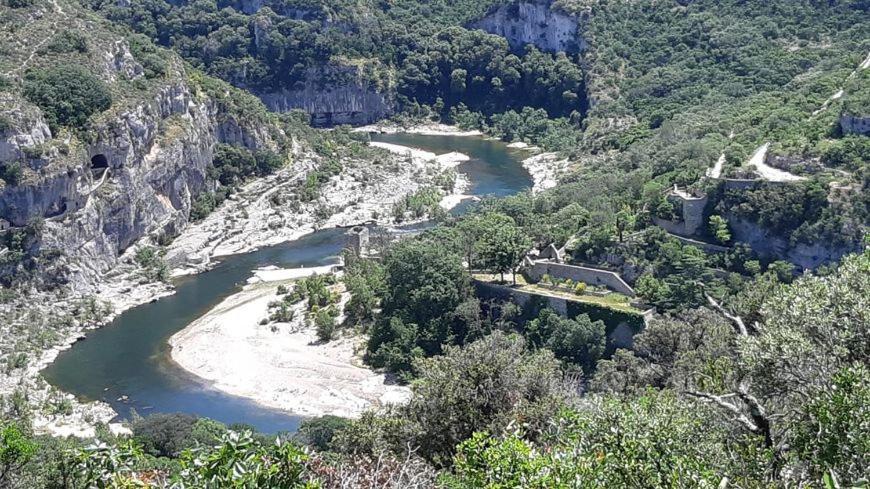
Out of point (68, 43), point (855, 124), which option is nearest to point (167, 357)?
point (68, 43)

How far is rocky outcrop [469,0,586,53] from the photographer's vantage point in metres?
121

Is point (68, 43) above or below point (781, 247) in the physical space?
above

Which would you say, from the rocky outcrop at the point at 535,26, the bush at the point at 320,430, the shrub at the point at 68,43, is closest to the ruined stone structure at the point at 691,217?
the bush at the point at 320,430

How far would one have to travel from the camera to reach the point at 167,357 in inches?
1917

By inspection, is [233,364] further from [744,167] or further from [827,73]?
[827,73]

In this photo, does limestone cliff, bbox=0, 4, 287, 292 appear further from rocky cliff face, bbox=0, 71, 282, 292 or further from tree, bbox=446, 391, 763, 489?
tree, bbox=446, 391, 763, 489

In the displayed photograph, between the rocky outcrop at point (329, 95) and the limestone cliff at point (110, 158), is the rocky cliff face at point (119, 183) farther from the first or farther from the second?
the rocky outcrop at point (329, 95)

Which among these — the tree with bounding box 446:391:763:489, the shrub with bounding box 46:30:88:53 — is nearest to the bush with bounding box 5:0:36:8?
the shrub with bounding box 46:30:88:53

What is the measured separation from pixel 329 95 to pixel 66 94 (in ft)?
196

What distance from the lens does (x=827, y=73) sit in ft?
225

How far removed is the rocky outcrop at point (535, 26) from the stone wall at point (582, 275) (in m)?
75.1

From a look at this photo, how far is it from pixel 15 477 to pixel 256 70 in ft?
339

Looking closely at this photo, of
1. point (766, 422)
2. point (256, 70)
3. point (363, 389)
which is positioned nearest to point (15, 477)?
point (766, 422)

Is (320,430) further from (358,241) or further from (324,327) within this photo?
(358,241)
